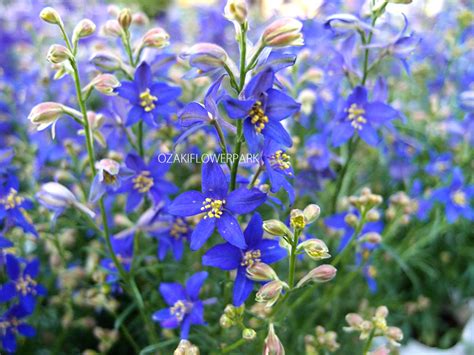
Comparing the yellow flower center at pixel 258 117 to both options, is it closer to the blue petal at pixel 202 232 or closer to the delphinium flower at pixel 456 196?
the blue petal at pixel 202 232

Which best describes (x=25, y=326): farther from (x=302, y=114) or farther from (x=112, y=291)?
(x=302, y=114)

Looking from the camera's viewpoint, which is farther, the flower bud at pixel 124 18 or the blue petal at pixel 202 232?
the flower bud at pixel 124 18

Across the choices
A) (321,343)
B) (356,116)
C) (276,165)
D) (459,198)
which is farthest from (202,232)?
(459,198)

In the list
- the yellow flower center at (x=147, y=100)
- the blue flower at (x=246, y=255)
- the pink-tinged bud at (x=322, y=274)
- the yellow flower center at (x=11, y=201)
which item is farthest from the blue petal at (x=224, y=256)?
the yellow flower center at (x=11, y=201)

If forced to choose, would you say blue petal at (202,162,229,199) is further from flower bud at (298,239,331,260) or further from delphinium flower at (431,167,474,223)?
delphinium flower at (431,167,474,223)

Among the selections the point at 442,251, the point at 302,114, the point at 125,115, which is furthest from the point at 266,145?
the point at 442,251

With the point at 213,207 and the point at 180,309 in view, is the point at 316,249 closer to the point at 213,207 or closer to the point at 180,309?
the point at 213,207

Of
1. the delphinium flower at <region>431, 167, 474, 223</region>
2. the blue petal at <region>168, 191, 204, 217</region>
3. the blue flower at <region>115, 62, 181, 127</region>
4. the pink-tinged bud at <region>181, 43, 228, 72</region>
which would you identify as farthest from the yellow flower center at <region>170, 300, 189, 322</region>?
the delphinium flower at <region>431, 167, 474, 223</region>
